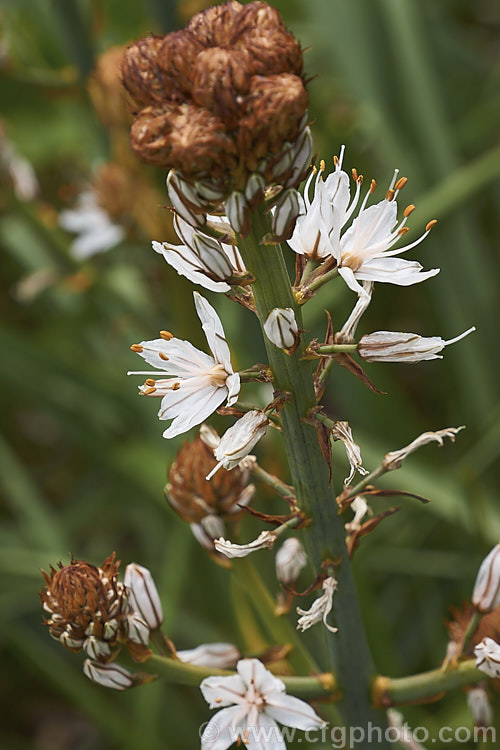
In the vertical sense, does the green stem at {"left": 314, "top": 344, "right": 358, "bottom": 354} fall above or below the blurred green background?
above

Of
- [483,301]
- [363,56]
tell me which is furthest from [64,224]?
[483,301]

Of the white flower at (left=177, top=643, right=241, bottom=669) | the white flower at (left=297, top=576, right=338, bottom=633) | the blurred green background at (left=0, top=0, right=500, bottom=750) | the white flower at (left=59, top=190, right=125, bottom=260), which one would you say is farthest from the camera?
the white flower at (left=59, top=190, right=125, bottom=260)

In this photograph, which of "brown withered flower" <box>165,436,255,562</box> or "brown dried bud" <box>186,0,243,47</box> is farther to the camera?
"brown withered flower" <box>165,436,255,562</box>

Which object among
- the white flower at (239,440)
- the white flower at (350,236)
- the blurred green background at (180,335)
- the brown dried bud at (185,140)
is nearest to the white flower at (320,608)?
the white flower at (239,440)

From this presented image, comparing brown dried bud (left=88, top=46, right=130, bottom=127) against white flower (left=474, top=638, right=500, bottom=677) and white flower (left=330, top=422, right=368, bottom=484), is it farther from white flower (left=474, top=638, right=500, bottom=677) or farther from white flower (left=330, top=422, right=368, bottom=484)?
white flower (left=474, top=638, right=500, bottom=677)

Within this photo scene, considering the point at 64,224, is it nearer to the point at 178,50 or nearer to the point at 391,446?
the point at 391,446

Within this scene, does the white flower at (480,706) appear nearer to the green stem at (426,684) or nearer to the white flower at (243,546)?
the green stem at (426,684)

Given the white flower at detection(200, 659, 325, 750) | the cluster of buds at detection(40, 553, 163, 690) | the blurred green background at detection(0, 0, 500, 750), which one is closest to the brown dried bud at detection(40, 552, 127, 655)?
the cluster of buds at detection(40, 553, 163, 690)
